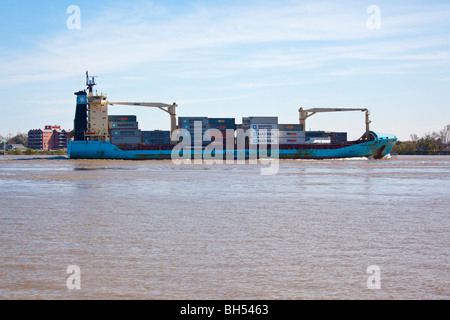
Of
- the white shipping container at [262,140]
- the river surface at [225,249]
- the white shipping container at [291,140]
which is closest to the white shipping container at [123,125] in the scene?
the white shipping container at [262,140]

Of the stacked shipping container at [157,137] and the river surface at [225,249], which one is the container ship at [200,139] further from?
the river surface at [225,249]

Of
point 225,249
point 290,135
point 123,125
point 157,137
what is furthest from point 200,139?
point 225,249

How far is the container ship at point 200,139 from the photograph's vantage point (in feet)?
226

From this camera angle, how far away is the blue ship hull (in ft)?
227

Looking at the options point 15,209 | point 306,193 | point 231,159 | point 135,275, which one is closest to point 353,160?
point 231,159

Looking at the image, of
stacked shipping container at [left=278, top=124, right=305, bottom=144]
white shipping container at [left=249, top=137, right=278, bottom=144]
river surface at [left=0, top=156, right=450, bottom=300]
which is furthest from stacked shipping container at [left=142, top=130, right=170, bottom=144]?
river surface at [left=0, top=156, right=450, bottom=300]

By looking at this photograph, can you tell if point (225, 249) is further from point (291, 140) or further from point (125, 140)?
point (291, 140)

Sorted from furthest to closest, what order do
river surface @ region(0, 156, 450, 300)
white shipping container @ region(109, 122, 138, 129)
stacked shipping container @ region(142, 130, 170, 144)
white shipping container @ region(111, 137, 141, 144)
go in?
1. stacked shipping container @ region(142, 130, 170, 144)
2. white shipping container @ region(109, 122, 138, 129)
3. white shipping container @ region(111, 137, 141, 144)
4. river surface @ region(0, 156, 450, 300)

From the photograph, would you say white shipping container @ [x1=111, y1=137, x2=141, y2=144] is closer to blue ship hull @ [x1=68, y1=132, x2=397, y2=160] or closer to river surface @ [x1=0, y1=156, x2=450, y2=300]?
blue ship hull @ [x1=68, y1=132, x2=397, y2=160]

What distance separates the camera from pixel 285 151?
71.6 metres

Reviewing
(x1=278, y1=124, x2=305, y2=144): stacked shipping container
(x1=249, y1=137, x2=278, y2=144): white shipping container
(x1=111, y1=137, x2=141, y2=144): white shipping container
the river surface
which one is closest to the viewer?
the river surface

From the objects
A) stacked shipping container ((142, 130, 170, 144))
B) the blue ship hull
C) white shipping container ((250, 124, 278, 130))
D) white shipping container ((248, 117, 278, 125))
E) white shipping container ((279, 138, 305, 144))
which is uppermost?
white shipping container ((248, 117, 278, 125))
